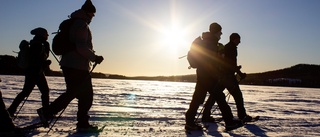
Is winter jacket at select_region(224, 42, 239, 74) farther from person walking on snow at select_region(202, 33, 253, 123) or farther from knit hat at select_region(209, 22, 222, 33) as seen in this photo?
knit hat at select_region(209, 22, 222, 33)

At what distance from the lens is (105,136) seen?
15.5 ft

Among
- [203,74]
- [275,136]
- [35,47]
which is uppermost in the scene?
[35,47]

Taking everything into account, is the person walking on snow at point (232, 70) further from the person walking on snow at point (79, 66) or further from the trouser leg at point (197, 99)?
the person walking on snow at point (79, 66)

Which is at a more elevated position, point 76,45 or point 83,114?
point 76,45

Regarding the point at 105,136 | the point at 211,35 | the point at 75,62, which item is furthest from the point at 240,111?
the point at 75,62

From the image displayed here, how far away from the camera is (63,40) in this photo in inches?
182

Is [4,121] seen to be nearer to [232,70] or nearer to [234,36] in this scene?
[232,70]

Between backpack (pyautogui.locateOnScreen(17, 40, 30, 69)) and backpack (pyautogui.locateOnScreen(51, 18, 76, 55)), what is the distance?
4.60 ft

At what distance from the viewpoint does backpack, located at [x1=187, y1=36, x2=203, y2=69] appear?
557 cm

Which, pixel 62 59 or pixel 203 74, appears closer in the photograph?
pixel 62 59

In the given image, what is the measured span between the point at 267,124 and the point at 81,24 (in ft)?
14.6

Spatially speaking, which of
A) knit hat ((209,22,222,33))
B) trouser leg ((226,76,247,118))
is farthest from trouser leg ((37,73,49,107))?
trouser leg ((226,76,247,118))

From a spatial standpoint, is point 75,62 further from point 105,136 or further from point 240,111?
point 240,111

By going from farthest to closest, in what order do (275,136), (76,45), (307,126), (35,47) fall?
1. (307,126)
2. (35,47)
3. (275,136)
4. (76,45)
